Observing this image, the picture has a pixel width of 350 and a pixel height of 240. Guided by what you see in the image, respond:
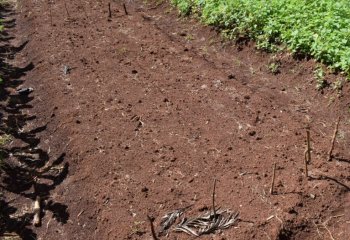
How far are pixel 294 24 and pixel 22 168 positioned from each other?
447 cm

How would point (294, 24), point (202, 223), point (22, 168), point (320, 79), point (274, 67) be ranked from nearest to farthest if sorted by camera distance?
1. point (202, 223)
2. point (22, 168)
3. point (320, 79)
4. point (274, 67)
5. point (294, 24)

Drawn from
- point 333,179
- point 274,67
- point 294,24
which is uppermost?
point 294,24

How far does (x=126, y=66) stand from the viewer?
666cm

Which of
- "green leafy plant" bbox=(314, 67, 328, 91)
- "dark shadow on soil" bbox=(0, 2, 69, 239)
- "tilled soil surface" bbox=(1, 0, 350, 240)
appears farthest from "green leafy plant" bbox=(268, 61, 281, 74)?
"dark shadow on soil" bbox=(0, 2, 69, 239)

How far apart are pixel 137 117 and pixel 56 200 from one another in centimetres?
153

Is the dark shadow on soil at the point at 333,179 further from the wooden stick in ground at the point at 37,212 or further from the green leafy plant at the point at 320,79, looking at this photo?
the wooden stick in ground at the point at 37,212

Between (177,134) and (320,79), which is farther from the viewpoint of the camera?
(320,79)

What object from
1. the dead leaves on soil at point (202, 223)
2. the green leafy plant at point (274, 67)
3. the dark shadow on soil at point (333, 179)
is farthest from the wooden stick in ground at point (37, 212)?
the green leafy plant at point (274, 67)

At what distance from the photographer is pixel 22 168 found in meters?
5.17

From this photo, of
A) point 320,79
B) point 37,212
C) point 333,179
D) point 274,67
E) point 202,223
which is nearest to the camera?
point 202,223

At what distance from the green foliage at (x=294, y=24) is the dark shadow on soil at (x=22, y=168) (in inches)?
140

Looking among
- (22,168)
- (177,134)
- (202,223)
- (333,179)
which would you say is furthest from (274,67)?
(22,168)

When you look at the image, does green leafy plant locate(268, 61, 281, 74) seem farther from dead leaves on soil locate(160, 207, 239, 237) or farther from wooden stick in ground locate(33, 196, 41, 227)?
wooden stick in ground locate(33, 196, 41, 227)

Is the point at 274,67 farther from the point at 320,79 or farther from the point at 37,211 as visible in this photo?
the point at 37,211
